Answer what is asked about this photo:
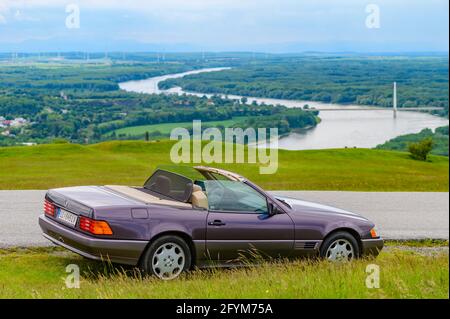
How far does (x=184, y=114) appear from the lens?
159 ft

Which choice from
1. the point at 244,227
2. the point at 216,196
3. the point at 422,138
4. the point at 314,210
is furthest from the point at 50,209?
the point at 422,138

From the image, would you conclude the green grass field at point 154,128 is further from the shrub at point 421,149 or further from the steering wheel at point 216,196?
the steering wheel at point 216,196

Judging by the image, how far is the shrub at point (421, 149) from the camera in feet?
175

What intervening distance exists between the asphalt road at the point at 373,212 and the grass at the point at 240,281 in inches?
72.3

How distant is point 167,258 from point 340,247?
2.37 m

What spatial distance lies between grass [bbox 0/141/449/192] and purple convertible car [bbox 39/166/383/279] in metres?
10.7

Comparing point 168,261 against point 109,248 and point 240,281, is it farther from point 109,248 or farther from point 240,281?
point 240,281

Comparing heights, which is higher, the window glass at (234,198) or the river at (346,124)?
the window glass at (234,198)

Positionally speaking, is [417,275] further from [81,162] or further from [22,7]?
[22,7]

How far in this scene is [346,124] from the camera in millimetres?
61094

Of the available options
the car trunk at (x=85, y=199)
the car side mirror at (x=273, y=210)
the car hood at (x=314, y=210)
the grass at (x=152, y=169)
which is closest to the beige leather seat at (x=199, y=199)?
the car trunk at (x=85, y=199)

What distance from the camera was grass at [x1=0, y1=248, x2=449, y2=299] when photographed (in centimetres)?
586

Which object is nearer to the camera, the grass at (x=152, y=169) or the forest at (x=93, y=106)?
the grass at (x=152, y=169)
